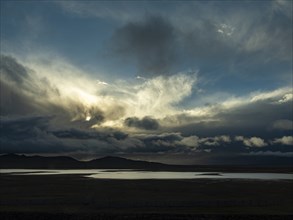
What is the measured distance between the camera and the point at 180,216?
Answer: 171 ft

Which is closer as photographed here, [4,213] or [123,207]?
[4,213]

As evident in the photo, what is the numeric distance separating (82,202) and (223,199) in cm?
2477

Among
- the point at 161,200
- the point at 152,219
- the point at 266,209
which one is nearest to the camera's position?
the point at 152,219

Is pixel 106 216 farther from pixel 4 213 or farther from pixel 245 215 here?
pixel 245 215

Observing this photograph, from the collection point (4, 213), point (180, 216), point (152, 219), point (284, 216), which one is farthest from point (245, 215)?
point (4, 213)

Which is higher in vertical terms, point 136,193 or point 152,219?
point 136,193

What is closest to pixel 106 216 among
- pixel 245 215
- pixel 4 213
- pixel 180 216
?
pixel 180 216

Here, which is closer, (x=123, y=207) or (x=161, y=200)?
(x=123, y=207)

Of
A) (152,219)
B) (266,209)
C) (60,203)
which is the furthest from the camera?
(60,203)

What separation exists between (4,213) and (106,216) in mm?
13559

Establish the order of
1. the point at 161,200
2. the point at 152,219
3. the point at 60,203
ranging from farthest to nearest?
the point at 161,200
the point at 60,203
the point at 152,219

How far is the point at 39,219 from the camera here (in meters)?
51.6

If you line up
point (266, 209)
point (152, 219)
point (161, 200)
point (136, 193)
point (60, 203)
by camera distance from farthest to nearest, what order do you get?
point (136, 193)
point (161, 200)
point (60, 203)
point (266, 209)
point (152, 219)

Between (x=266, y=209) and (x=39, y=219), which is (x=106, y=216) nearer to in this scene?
(x=39, y=219)
